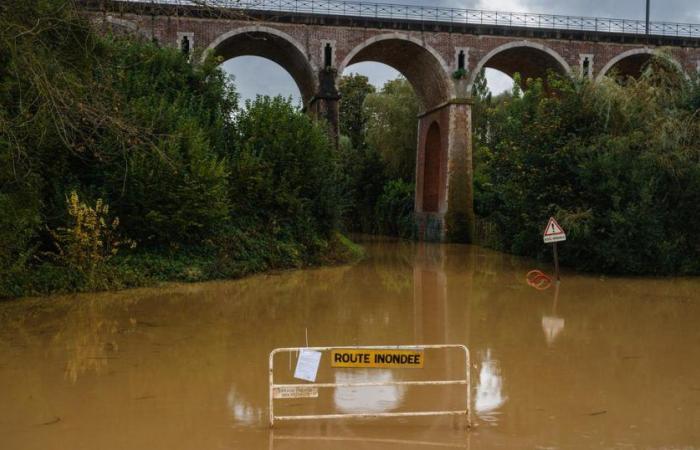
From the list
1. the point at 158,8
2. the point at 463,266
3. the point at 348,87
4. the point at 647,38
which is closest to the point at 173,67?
the point at 463,266

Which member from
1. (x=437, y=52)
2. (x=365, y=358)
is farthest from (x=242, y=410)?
(x=437, y=52)

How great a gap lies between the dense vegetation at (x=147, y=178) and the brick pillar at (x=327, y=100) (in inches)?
→ 250

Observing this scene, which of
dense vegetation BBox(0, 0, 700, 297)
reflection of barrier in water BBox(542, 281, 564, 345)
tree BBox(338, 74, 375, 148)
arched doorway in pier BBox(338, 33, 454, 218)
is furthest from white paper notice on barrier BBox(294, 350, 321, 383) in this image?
tree BBox(338, 74, 375, 148)

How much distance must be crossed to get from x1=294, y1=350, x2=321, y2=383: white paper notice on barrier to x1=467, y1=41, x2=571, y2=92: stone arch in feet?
82.2

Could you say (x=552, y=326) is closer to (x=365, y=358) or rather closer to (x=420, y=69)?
(x=365, y=358)

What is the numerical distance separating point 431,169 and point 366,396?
26307mm

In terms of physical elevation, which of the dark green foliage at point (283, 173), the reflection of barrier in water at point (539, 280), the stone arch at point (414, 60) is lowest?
the reflection of barrier in water at point (539, 280)

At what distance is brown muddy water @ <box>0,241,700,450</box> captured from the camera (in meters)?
5.86

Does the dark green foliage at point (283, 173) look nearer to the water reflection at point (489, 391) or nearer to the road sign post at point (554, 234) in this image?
the road sign post at point (554, 234)

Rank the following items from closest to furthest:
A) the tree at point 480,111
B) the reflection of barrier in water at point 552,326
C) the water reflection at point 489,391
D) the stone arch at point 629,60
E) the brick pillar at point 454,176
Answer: the water reflection at point 489,391, the reflection of barrier in water at point 552,326, the brick pillar at point 454,176, the stone arch at point 629,60, the tree at point 480,111

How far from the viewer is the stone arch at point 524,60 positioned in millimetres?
29516

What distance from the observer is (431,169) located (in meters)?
32.7

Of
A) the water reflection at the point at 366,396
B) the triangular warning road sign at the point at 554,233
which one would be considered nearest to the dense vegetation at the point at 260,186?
the triangular warning road sign at the point at 554,233

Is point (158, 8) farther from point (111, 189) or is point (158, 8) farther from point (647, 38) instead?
point (647, 38)
